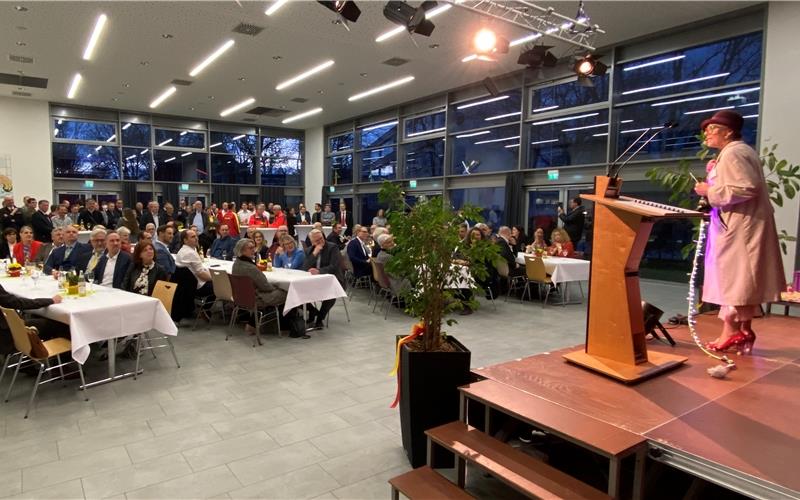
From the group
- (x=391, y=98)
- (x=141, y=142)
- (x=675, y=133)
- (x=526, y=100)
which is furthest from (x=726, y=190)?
(x=141, y=142)

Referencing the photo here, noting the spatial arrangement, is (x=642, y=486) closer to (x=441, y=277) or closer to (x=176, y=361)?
(x=441, y=277)

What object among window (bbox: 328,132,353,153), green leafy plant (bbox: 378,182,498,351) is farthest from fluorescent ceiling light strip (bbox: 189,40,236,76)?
green leafy plant (bbox: 378,182,498,351)

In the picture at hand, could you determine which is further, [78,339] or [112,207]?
[112,207]

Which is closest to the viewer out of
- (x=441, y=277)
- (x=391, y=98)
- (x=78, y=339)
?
(x=441, y=277)

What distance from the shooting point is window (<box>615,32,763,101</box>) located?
7887 mm

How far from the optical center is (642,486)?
1.89m

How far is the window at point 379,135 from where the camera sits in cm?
1528

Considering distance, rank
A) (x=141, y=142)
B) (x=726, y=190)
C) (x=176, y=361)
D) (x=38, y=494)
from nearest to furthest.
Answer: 1. (x=38, y=494)
2. (x=726, y=190)
3. (x=176, y=361)
4. (x=141, y=142)

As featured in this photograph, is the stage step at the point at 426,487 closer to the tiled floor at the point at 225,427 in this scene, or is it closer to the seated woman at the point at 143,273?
the tiled floor at the point at 225,427

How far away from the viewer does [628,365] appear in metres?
2.60

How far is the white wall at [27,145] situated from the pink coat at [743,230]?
16.4 metres

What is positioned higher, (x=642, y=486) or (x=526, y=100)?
(x=526, y=100)

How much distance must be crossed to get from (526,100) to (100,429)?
1044 centimetres

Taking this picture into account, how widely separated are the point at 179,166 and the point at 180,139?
0.91 metres
